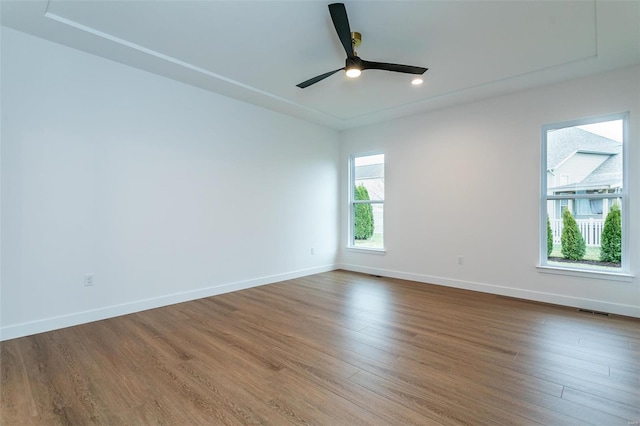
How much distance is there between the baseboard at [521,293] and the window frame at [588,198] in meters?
0.30

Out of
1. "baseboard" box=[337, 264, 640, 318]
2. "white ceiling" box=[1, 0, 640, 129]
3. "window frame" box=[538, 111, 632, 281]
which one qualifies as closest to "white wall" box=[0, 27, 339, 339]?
"white ceiling" box=[1, 0, 640, 129]

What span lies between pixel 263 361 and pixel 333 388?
625 mm

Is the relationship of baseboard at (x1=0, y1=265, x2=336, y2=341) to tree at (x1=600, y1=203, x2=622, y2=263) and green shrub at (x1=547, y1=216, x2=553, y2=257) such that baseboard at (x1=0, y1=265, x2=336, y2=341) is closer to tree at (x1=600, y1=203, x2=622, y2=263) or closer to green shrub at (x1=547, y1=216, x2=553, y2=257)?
green shrub at (x1=547, y1=216, x2=553, y2=257)

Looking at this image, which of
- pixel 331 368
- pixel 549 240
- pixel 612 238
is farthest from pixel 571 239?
pixel 331 368

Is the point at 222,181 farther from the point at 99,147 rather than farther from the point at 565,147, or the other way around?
the point at 565,147

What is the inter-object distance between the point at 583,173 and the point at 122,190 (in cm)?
535

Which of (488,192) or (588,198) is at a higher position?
(488,192)

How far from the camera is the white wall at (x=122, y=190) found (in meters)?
2.80

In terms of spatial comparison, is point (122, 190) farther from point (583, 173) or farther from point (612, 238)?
point (612, 238)

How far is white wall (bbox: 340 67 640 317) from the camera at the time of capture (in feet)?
11.3

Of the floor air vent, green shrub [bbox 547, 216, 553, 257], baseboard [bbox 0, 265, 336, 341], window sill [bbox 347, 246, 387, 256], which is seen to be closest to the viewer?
baseboard [bbox 0, 265, 336, 341]

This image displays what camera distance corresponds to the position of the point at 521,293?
3996mm

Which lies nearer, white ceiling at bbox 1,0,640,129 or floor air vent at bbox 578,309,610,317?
white ceiling at bbox 1,0,640,129

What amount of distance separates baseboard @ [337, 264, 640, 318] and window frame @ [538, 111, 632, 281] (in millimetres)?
302
